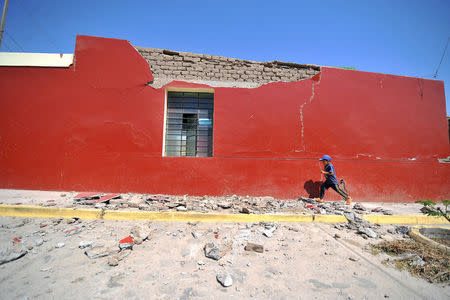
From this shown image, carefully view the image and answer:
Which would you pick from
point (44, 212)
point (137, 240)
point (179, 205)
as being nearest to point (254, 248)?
point (137, 240)

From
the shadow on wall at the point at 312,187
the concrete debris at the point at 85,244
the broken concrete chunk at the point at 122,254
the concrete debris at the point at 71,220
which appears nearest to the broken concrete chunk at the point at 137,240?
the broken concrete chunk at the point at 122,254

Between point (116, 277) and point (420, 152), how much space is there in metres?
7.96

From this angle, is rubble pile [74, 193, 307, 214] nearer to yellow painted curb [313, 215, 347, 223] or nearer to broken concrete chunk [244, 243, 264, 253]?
yellow painted curb [313, 215, 347, 223]

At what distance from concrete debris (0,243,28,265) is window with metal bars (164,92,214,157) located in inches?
121

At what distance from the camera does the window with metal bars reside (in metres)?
5.03

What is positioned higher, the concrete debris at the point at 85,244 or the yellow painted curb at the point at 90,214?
the yellow painted curb at the point at 90,214

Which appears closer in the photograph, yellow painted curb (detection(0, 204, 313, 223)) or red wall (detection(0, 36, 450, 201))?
yellow painted curb (detection(0, 204, 313, 223))

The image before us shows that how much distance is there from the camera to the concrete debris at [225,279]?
72.6 inches

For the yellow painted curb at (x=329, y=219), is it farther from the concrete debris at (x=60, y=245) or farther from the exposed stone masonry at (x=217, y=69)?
the concrete debris at (x=60, y=245)

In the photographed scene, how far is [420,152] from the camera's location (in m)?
5.46

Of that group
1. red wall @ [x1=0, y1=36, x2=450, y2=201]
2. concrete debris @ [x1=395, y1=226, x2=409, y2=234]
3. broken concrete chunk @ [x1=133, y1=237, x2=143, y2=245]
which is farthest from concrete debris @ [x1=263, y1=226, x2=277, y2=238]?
concrete debris @ [x1=395, y1=226, x2=409, y2=234]

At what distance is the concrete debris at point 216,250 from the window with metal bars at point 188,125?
2.77 m

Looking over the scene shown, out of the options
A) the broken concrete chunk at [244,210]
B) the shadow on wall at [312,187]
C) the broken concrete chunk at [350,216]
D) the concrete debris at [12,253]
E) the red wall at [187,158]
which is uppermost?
the red wall at [187,158]

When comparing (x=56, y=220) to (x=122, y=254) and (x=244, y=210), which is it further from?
(x=244, y=210)
